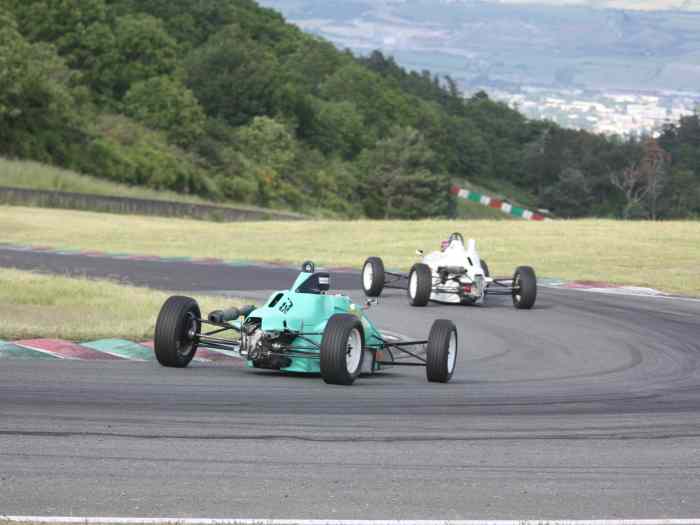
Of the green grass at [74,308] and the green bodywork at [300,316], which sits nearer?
the green bodywork at [300,316]

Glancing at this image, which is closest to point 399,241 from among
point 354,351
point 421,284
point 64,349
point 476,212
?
point 421,284

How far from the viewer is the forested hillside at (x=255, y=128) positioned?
264 ft

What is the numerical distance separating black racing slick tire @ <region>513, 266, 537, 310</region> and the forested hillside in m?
54.1

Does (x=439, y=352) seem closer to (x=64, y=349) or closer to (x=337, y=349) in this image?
(x=337, y=349)

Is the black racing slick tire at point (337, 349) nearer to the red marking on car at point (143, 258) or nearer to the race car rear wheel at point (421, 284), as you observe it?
the race car rear wheel at point (421, 284)

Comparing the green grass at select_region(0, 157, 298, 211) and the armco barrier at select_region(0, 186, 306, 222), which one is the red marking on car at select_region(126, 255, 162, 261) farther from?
the green grass at select_region(0, 157, 298, 211)

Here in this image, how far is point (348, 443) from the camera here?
909cm

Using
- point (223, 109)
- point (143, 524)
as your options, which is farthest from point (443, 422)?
point (223, 109)

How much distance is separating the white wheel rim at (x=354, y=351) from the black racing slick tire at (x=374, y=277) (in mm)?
11791

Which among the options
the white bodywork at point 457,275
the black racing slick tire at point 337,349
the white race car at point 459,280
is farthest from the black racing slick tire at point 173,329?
the white bodywork at point 457,275

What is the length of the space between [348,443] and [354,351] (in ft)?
11.3

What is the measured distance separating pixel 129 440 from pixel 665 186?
150m

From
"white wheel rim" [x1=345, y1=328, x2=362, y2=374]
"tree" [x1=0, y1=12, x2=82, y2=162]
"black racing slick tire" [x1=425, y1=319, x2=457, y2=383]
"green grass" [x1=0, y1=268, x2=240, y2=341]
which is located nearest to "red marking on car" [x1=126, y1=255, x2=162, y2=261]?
"green grass" [x1=0, y1=268, x2=240, y2=341]

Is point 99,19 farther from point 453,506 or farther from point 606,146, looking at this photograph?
point 453,506
